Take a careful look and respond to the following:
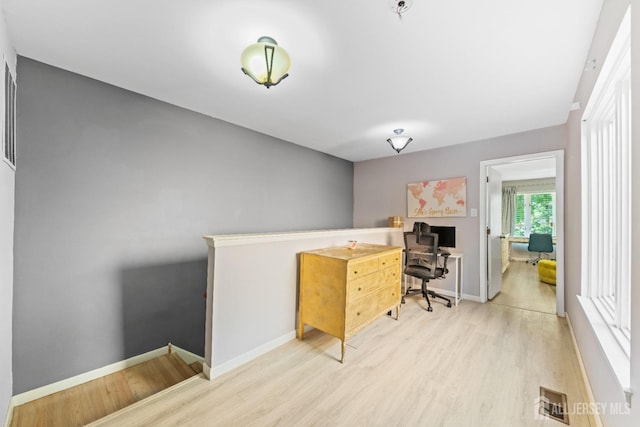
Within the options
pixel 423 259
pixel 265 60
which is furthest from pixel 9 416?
pixel 423 259

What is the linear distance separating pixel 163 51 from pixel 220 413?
2501 mm

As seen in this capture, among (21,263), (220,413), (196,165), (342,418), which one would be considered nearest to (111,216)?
(21,263)

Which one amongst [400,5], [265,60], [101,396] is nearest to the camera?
[400,5]

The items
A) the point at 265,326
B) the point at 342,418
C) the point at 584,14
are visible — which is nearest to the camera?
the point at 584,14

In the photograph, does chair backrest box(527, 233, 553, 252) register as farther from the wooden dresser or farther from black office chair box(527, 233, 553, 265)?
the wooden dresser

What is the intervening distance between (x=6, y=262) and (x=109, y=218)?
2.34 feet

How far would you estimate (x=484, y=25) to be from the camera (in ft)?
5.10

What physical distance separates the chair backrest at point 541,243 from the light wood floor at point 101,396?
728cm

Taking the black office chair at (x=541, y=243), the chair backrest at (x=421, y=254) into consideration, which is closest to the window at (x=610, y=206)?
the chair backrest at (x=421, y=254)

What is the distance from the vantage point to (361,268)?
2.35m

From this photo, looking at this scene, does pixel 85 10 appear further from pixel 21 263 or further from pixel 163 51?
pixel 21 263

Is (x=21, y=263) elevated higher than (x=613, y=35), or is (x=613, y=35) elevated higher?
(x=613, y=35)

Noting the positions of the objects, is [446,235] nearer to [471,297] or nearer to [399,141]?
[471,297]

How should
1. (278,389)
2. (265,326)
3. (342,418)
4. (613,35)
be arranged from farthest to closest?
(265,326), (278,389), (342,418), (613,35)
